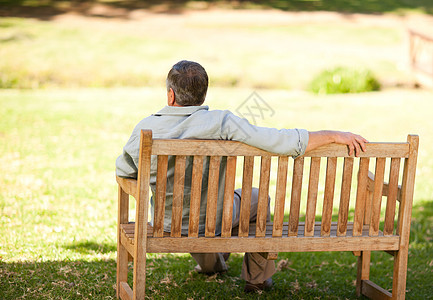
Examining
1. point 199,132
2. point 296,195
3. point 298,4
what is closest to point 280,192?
point 296,195

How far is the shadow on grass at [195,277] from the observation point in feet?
11.9

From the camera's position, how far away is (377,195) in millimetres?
3244

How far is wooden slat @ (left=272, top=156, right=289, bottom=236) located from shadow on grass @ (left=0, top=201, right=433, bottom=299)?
744 millimetres

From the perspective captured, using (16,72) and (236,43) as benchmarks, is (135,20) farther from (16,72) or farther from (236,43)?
(16,72)

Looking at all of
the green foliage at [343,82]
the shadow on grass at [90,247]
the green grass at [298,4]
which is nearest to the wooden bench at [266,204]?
the shadow on grass at [90,247]

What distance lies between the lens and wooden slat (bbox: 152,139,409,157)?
2.88 meters

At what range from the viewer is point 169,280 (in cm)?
390

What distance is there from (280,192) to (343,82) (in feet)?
35.8

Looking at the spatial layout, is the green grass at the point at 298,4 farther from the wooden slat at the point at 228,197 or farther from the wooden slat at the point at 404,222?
the wooden slat at the point at 404,222

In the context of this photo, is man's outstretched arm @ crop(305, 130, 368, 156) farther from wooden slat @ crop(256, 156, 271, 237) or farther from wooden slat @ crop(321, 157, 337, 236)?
wooden slat @ crop(256, 156, 271, 237)

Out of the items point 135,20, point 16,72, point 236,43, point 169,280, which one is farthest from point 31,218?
point 135,20

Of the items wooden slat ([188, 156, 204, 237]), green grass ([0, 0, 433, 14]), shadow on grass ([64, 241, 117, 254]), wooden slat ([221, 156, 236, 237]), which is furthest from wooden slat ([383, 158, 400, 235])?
green grass ([0, 0, 433, 14])

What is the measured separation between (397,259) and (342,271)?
106cm

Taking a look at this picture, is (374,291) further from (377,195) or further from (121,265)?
(121,265)
